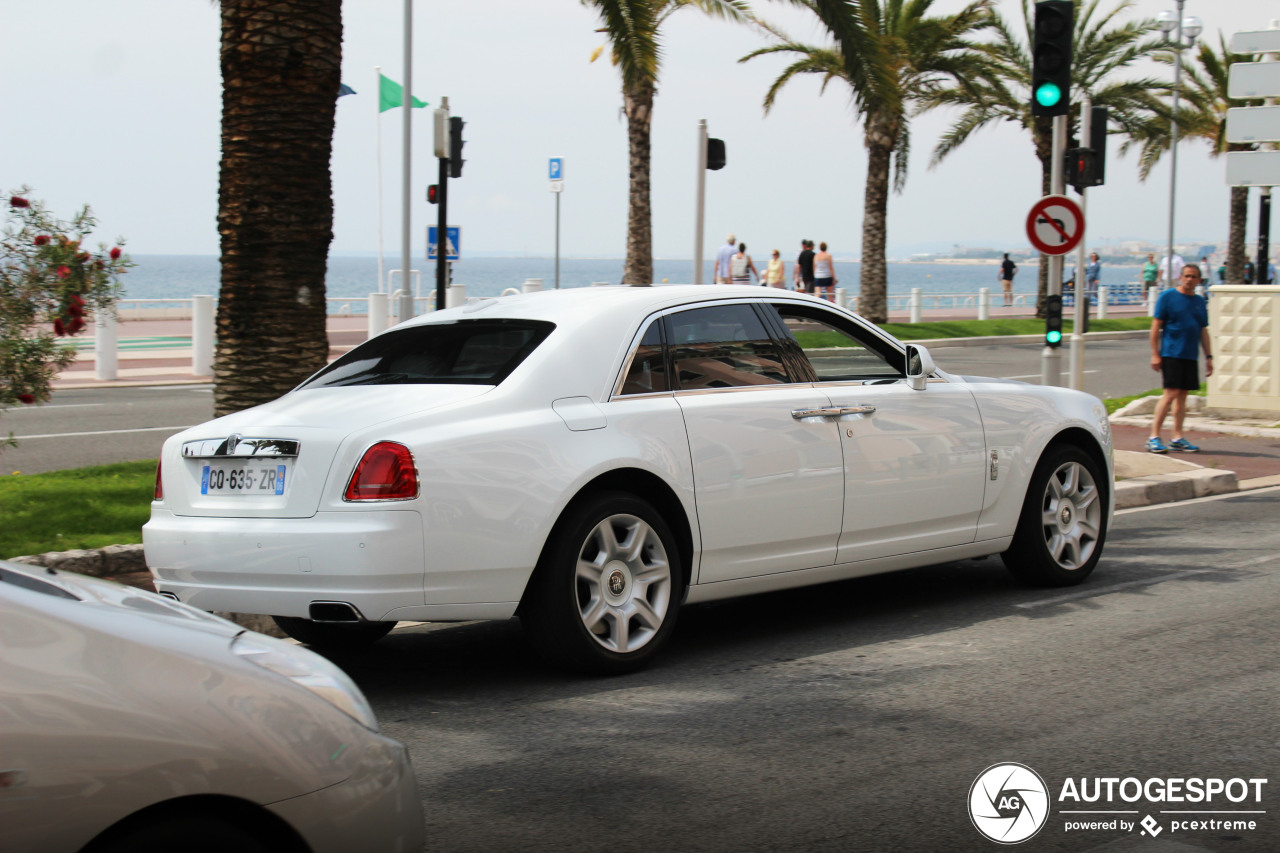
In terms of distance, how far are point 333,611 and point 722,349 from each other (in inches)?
86.1

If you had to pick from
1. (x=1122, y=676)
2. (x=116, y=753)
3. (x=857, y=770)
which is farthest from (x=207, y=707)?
(x=1122, y=676)

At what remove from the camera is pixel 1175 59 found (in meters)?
38.7

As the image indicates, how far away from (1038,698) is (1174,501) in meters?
6.70

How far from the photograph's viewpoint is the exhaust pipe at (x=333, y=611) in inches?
203

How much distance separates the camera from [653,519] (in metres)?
5.76

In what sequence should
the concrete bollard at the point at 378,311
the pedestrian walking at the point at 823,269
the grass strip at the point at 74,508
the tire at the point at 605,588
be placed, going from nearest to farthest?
1. the tire at the point at 605,588
2. the grass strip at the point at 74,508
3. the concrete bollard at the point at 378,311
4. the pedestrian walking at the point at 823,269

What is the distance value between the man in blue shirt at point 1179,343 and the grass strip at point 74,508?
9662 mm

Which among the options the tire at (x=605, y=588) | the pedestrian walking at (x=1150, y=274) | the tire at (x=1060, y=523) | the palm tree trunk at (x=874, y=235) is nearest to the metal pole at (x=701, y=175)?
the tire at (x=1060, y=523)

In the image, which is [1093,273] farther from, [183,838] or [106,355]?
[183,838]

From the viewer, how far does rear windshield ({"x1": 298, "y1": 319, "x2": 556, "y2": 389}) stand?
19.1 ft

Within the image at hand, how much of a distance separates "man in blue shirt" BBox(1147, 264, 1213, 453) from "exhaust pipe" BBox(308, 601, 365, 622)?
10.7 meters

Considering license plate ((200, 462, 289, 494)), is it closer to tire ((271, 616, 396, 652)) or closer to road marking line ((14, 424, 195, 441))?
tire ((271, 616, 396, 652))

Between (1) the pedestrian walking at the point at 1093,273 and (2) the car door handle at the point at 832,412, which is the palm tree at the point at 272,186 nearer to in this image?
(2) the car door handle at the point at 832,412

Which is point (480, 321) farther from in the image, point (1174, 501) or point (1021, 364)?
point (1021, 364)
